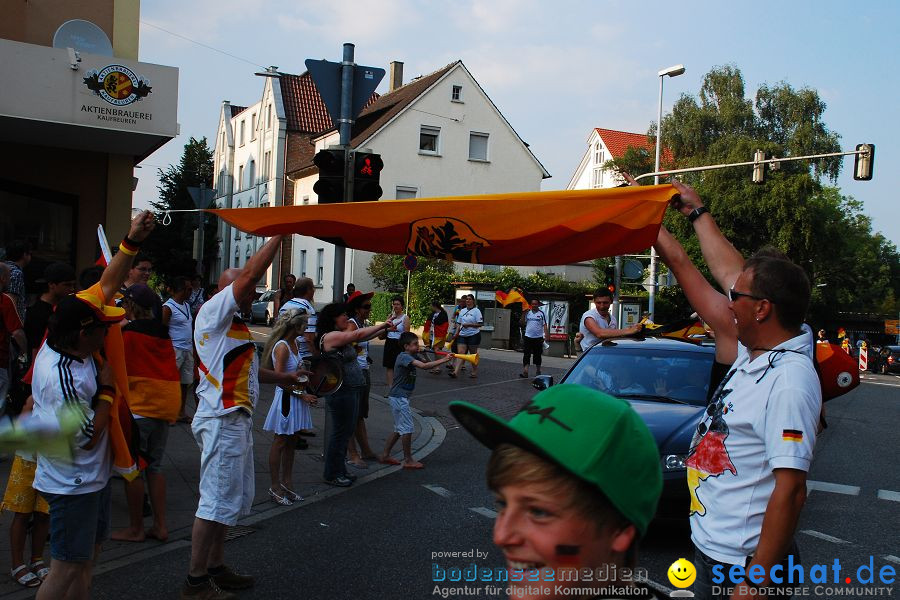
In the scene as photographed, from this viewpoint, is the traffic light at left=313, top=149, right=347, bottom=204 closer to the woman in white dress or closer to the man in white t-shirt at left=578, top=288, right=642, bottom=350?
the woman in white dress

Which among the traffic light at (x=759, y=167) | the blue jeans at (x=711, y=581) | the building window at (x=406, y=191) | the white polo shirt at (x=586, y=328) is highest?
the building window at (x=406, y=191)

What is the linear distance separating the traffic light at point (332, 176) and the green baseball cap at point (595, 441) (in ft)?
25.1

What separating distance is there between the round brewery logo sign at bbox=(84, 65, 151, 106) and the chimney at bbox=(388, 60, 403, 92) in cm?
3744

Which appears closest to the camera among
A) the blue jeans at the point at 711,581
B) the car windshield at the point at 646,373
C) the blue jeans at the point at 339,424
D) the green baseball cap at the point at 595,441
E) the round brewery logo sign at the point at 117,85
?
the green baseball cap at the point at 595,441

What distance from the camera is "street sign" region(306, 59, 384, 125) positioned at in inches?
361

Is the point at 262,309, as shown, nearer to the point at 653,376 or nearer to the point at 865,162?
the point at 865,162

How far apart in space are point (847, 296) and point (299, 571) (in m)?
72.0

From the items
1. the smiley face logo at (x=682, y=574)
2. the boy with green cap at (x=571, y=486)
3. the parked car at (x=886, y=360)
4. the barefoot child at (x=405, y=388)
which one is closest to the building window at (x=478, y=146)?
the parked car at (x=886, y=360)

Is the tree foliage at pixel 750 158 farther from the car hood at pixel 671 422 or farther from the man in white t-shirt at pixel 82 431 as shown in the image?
the man in white t-shirt at pixel 82 431

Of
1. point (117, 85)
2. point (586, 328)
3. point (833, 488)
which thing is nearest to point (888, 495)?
point (833, 488)

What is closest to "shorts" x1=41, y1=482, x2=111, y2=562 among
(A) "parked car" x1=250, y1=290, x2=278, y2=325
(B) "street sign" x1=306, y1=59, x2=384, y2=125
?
(B) "street sign" x1=306, y1=59, x2=384, y2=125

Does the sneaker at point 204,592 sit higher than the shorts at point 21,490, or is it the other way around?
the shorts at point 21,490

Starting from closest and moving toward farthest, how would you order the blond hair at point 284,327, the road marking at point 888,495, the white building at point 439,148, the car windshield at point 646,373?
the blond hair at point 284,327 < the car windshield at point 646,373 < the road marking at point 888,495 < the white building at point 439,148

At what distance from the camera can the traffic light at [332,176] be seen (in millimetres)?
8930
